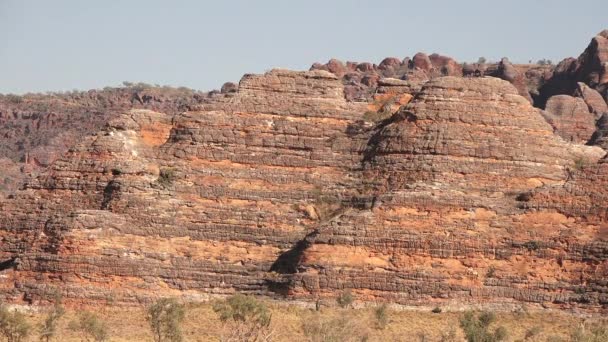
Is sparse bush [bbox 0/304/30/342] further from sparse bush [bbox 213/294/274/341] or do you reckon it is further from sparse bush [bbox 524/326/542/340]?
sparse bush [bbox 524/326/542/340]

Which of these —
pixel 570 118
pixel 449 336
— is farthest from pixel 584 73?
pixel 449 336

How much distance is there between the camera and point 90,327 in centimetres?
3981

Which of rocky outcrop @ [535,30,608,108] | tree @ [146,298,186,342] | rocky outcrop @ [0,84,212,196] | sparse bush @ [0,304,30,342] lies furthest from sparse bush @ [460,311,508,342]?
rocky outcrop @ [0,84,212,196]

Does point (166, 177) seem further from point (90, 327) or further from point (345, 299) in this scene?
point (90, 327)

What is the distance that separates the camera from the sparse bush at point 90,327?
39406mm

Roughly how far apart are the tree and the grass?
512 millimetres

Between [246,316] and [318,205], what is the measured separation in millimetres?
7163

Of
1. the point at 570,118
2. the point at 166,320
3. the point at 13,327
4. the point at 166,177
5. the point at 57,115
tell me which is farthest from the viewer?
the point at 57,115

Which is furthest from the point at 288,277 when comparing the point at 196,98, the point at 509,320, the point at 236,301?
the point at 196,98

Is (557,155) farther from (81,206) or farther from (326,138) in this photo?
(81,206)

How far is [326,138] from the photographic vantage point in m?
→ 48.8

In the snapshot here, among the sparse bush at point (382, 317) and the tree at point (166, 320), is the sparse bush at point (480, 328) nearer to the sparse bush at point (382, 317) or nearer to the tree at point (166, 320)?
the sparse bush at point (382, 317)

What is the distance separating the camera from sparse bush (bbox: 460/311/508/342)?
3872 cm

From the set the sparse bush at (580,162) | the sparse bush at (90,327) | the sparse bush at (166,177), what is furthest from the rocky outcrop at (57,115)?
the sparse bush at (90,327)
